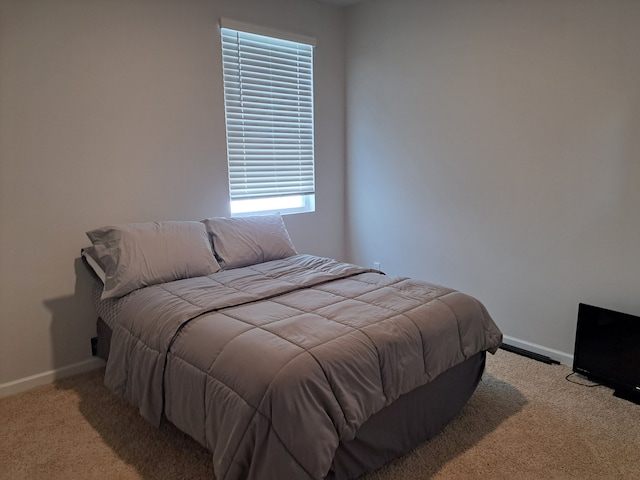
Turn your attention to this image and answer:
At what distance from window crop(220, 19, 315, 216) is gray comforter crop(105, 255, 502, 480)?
3.87ft

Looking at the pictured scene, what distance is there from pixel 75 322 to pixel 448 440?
232 centimetres

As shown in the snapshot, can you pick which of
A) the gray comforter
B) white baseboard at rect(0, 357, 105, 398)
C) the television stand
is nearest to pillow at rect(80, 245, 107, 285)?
the gray comforter

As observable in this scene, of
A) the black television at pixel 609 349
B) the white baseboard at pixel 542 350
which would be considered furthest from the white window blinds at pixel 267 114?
the black television at pixel 609 349

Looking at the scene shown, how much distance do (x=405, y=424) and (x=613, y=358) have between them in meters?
1.44

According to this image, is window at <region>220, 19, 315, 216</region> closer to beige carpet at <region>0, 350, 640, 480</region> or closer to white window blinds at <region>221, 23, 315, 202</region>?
white window blinds at <region>221, 23, 315, 202</region>

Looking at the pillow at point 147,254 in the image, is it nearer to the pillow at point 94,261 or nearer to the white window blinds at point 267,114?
the pillow at point 94,261

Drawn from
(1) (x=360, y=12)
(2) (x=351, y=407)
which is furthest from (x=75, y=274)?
(1) (x=360, y=12)

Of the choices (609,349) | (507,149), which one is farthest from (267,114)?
(609,349)

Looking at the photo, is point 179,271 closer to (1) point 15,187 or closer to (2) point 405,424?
(1) point 15,187

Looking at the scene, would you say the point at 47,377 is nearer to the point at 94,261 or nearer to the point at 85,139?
the point at 94,261

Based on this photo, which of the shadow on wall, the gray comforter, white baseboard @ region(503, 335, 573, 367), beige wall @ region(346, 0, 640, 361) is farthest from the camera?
white baseboard @ region(503, 335, 573, 367)

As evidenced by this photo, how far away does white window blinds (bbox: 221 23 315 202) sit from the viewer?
10.9 ft

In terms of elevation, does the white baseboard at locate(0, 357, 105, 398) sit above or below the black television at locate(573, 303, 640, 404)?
below

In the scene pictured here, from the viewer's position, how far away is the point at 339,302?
7.05 ft
